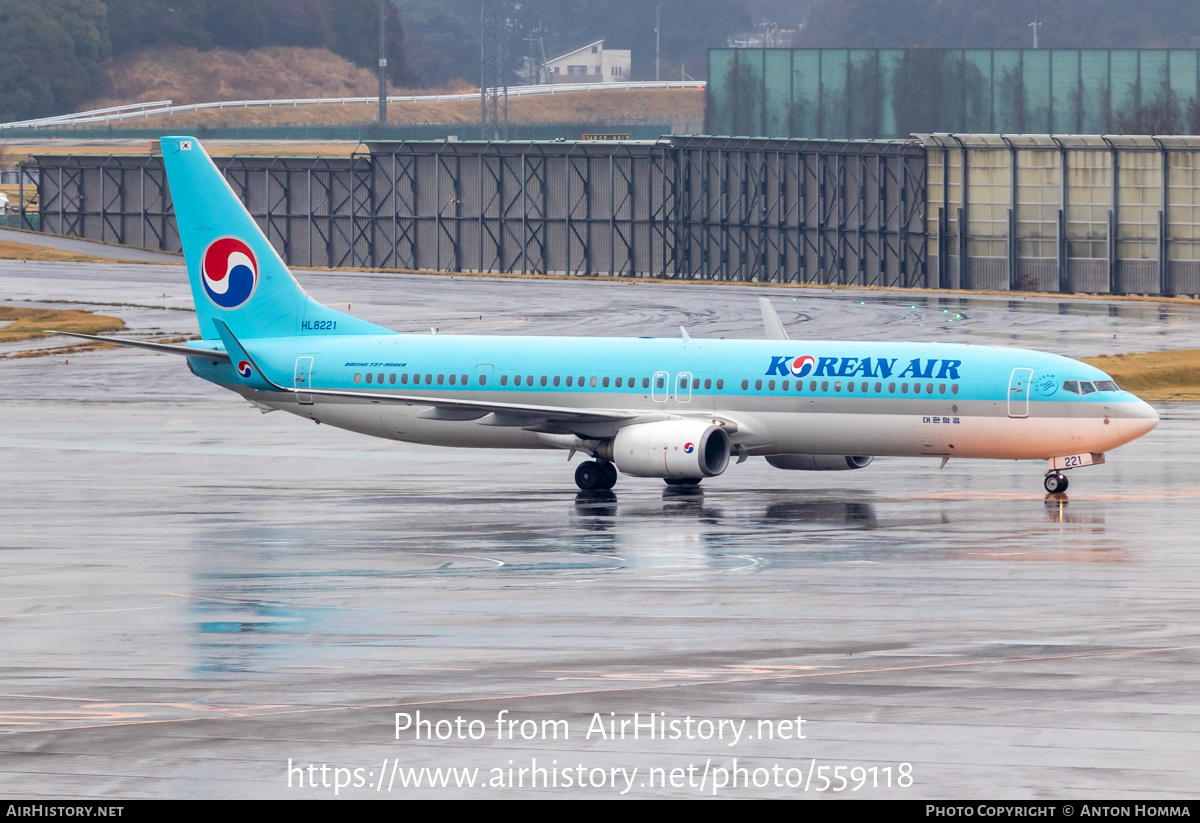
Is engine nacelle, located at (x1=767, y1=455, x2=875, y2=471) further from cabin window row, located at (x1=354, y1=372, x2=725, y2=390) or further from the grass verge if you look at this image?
the grass verge

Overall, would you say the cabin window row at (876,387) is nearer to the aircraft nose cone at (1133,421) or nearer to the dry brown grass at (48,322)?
the aircraft nose cone at (1133,421)

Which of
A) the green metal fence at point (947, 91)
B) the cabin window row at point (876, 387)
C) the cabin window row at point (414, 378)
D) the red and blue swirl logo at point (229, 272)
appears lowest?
the cabin window row at point (876, 387)

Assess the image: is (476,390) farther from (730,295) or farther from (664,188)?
(664,188)

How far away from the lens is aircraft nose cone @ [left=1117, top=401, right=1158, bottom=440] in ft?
143

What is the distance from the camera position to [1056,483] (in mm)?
45469

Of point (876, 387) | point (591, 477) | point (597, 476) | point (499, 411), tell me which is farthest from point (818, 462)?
point (499, 411)

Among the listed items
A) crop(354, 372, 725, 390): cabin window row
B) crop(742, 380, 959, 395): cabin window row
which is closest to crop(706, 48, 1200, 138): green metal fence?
crop(742, 380, 959, 395): cabin window row

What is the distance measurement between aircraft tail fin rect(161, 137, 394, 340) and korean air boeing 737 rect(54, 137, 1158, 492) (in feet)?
0.17

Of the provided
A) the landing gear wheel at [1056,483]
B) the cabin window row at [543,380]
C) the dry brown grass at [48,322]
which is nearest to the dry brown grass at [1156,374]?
the landing gear wheel at [1056,483]

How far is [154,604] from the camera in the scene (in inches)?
1197

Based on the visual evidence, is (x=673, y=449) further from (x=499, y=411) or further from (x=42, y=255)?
(x=42, y=255)

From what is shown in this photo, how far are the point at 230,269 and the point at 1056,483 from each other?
2452cm

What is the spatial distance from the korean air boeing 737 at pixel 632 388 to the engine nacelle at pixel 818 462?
4 cm

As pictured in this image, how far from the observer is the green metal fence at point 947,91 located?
167 metres
